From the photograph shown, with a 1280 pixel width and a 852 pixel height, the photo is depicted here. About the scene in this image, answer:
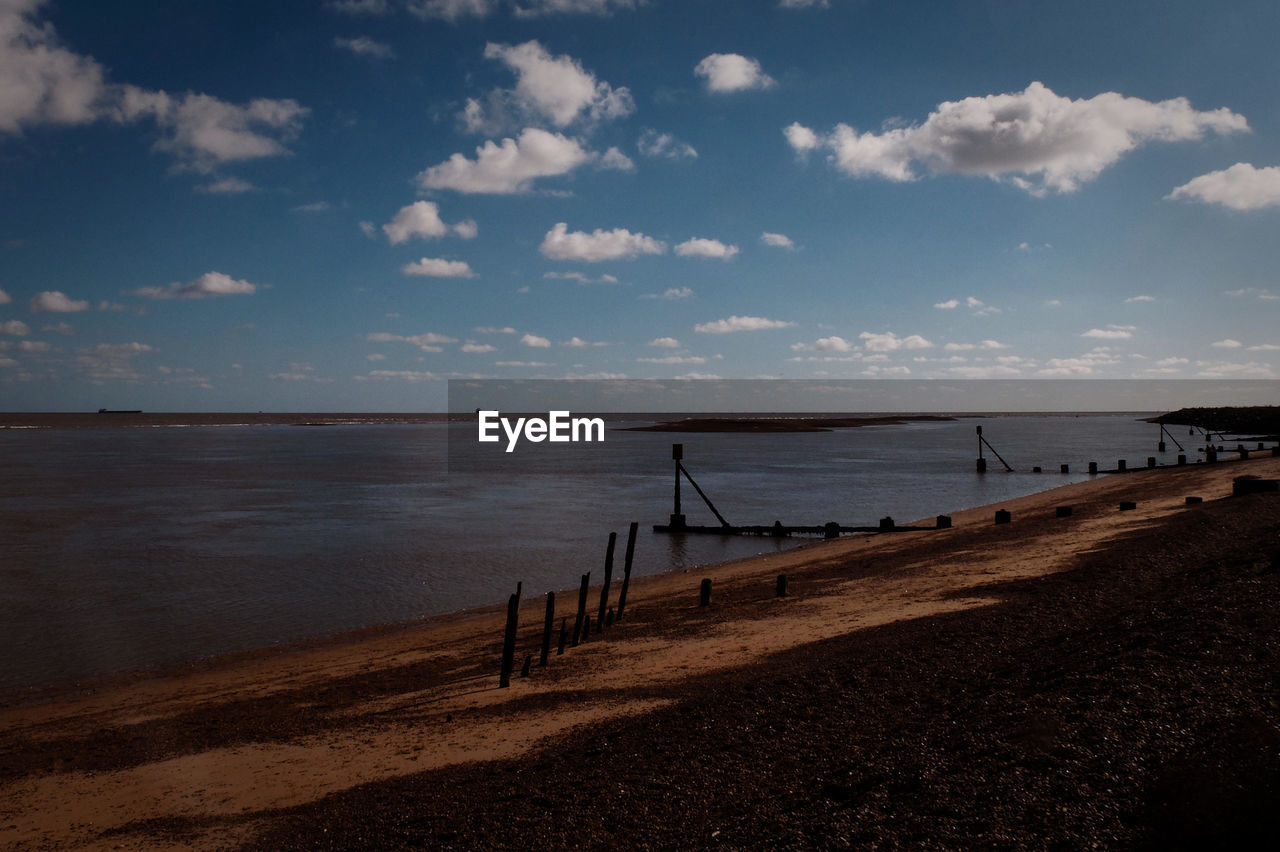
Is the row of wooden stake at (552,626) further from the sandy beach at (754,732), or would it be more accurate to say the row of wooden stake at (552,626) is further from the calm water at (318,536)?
the calm water at (318,536)

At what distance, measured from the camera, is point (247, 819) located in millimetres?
8016

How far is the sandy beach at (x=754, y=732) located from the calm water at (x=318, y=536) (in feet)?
13.7

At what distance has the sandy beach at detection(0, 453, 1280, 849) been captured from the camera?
247 inches

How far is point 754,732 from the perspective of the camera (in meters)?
8.21

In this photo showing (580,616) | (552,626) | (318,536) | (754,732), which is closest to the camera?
(754,732)

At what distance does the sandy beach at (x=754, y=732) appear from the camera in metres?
6.29

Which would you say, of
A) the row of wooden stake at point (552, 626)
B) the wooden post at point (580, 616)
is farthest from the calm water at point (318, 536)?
the wooden post at point (580, 616)

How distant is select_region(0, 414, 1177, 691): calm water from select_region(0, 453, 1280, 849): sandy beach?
4165mm

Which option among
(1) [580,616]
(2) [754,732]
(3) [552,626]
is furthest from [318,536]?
(2) [754,732]

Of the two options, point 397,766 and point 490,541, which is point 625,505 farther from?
point 397,766

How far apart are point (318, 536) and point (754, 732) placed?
27.2 meters

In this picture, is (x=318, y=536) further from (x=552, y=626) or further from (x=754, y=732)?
(x=754, y=732)

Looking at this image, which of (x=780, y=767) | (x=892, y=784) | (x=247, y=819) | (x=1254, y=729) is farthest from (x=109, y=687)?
(x=1254, y=729)

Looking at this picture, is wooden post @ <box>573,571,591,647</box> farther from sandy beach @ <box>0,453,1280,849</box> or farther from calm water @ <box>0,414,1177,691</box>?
calm water @ <box>0,414,1177,691</box>
